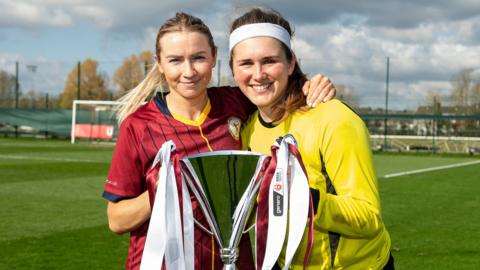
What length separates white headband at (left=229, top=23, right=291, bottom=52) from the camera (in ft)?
8.64

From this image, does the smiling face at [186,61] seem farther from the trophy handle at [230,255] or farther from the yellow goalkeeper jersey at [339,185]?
the trophy handle at [230,255]

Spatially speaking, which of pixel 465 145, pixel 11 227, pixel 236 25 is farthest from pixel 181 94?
pixel 465 145

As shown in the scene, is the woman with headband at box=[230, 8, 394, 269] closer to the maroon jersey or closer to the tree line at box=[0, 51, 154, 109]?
the maroon jersey

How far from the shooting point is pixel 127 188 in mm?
2717

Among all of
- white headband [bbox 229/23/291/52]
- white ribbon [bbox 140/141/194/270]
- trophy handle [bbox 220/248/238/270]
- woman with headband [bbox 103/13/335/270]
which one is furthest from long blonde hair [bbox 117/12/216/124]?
trophy handle [bbox 220/248/238/270]

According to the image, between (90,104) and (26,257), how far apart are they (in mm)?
31622

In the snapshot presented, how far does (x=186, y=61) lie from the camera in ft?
9.25

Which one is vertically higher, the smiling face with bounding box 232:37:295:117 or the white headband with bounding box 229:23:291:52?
the white headband with bounding box 229:23:291:52

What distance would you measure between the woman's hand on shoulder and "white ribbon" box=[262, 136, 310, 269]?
0.52 metres

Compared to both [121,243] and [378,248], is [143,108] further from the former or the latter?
[121,243]

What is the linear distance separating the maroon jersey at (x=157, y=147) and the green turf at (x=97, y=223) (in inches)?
146

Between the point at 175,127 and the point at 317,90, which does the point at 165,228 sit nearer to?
the point at 175,127

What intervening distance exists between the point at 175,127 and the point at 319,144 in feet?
2.12

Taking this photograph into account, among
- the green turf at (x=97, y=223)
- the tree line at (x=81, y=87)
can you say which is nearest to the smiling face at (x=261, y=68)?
the green turf at (x=97, y=223)
